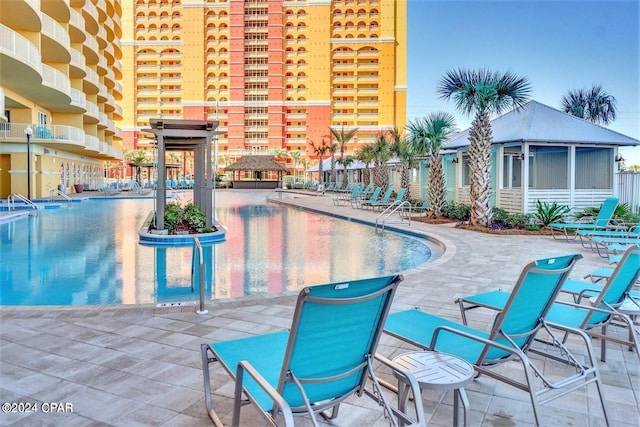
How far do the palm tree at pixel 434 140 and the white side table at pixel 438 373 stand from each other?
12813mm

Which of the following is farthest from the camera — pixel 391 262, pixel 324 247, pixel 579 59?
pixel 579 59

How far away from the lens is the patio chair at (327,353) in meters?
1.88

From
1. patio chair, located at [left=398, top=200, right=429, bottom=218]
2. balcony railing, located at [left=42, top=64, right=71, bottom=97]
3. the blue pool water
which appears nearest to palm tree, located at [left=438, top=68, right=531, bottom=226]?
the blue pool water

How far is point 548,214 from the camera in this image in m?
12.5

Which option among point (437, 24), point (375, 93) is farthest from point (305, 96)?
point (437, 24)

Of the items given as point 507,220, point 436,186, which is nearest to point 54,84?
point 436,186

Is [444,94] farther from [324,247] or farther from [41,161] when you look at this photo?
[41,161]

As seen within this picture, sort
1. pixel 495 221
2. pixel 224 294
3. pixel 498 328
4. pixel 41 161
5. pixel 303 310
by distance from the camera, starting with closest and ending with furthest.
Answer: pixel 303 310 < pixel 498 328 < pixel 224 294 < pixel 495 221 < pixel 41 161

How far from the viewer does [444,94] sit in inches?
508

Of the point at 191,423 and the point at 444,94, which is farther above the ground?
the point at 444,94

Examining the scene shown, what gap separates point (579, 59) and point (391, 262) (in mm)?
19713

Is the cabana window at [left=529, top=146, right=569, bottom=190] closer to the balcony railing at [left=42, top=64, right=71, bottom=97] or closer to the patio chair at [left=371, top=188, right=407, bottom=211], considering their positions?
the patio chair at [left=371, top=188, right=407, bottom=211]

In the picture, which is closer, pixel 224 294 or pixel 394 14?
pixel 224 294

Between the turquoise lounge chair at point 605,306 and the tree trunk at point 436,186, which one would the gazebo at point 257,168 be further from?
the turquoise lounge chair at point 605,306
